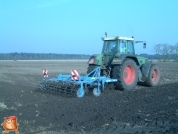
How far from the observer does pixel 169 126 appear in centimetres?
570

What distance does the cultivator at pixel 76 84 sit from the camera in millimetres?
10469

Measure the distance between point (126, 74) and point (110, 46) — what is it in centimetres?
152

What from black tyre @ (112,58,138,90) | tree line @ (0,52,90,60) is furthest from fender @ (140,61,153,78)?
tree line @ (0,52,90,60)

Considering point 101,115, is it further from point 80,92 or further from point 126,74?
point 126,74

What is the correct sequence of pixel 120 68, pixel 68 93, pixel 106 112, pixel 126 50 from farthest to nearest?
1. pixel 126 50
2. pixel 120 68
3. pixel 68 93
4. pixel 106 112

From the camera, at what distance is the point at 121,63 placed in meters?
11.5

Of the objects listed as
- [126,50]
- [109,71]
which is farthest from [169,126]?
[126,50]

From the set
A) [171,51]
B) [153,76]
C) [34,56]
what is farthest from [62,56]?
[153,76]

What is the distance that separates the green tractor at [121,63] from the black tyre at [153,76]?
0.35 ft

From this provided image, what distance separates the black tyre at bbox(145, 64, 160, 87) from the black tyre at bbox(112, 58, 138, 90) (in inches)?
55.4

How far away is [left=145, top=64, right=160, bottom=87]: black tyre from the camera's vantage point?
1369 centimetres

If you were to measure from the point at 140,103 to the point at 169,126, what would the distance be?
2.83m

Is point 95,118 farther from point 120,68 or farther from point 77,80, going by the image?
point 120,68

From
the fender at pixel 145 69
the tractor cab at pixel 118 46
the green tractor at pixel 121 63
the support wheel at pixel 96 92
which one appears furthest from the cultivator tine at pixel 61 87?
the fender at pixel 145 69
